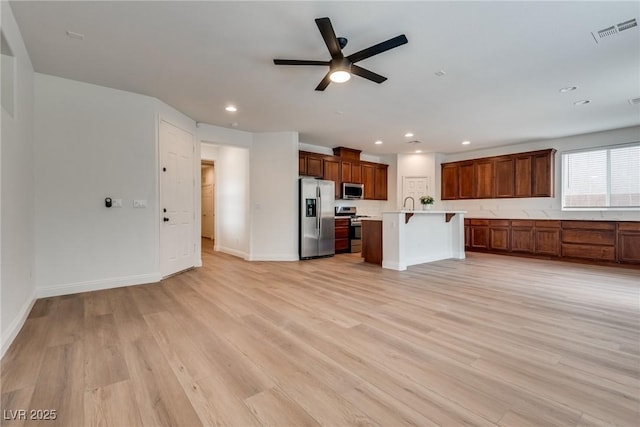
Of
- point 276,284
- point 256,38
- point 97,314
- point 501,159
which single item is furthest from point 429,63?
point 501,159

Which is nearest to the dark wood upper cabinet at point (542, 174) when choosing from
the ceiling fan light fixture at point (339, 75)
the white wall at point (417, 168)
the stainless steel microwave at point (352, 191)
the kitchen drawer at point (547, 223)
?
the kitchen drawer at point (547, 223)

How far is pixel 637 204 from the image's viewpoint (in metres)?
5.61

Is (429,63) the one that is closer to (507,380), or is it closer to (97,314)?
(507,380)

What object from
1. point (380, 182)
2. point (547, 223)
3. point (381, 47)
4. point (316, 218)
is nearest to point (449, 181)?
point (380, 182)

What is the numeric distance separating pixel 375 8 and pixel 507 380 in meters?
2.86

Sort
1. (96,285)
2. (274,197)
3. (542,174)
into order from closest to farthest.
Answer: (96,285), (274,197), (542,174)

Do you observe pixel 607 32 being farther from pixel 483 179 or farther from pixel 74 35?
pixel 483 179

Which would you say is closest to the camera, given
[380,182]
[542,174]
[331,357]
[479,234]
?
[331,357]

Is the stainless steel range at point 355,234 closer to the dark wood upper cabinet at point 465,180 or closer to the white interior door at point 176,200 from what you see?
the dark wood upper cabinet at point 465,180

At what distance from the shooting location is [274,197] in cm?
599

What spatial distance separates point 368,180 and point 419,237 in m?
2.95

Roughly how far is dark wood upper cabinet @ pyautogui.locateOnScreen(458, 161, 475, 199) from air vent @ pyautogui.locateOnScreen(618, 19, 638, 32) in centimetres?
535

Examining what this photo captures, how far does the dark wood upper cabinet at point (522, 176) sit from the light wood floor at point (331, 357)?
3668mm

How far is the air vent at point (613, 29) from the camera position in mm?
2488
